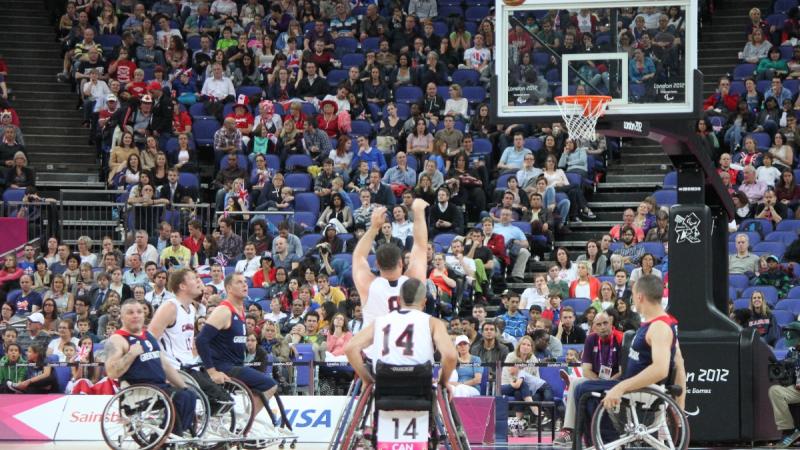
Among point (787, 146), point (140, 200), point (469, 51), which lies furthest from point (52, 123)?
point (787, 146)

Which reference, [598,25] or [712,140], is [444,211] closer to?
[712,140]

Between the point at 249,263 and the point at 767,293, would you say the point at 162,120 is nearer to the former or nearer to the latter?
the point at 249,263

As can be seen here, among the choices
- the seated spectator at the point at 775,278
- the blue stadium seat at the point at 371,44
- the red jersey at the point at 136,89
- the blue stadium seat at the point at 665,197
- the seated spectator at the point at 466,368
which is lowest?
the seated spectator at the point at 466,368

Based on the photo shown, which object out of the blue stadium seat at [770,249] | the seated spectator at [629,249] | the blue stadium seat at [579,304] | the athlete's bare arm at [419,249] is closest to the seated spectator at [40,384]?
the blue stadium seat at [579,304]

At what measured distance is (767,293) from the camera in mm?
18000

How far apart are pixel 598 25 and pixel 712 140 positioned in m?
7.82

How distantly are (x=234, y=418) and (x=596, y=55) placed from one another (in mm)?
4905

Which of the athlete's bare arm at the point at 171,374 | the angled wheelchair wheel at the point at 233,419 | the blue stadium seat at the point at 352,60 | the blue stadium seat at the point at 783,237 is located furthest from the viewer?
the blue stadium seat at the point at 352,60

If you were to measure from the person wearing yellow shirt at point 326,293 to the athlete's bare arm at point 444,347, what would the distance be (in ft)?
30.2

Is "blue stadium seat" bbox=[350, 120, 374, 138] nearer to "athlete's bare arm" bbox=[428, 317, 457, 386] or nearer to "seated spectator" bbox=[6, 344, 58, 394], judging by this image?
"seated spectator" bbox=[6, 344, 58, 394]

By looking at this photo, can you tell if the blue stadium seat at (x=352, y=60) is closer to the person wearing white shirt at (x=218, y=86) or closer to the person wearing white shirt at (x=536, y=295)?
the person wearing white shirt at (x=218, y=86)

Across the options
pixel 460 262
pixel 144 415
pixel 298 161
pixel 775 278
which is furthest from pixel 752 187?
pixel 144 415

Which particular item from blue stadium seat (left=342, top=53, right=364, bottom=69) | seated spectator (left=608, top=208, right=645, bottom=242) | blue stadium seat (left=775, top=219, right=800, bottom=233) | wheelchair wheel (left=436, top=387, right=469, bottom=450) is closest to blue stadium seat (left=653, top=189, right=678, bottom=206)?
seated spectator (left=608, top=208, right=645, bottom=242)

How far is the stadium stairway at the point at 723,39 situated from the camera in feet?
80.3
